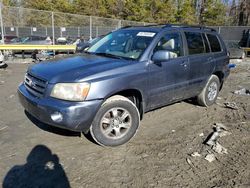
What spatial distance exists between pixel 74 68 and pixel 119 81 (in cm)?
71

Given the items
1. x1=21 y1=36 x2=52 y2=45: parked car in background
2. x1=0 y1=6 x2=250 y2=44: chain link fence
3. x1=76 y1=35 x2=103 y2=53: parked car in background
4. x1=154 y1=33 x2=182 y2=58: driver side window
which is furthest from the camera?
x1=0 y1=6 x2=250 y2=44: chain link fence

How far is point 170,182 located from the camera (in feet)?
→ 10.9

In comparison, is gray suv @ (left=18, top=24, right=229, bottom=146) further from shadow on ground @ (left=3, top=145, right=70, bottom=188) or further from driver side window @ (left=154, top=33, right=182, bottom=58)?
shadow on ground @ (left=3, top=145, right=70, bottom=188)

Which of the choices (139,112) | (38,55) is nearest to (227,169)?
(139,112)

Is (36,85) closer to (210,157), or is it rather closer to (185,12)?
(210,157)

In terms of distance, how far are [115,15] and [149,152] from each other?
123ft

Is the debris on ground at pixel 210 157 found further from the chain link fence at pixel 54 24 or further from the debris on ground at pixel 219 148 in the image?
the chain link fence at pixel 54 24

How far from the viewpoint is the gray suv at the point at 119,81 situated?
3.74m

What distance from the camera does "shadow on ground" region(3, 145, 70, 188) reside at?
Answer: 10.6 ft

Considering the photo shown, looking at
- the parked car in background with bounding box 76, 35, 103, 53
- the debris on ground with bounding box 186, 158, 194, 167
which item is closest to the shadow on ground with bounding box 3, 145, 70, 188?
the debris on ground with bounding box 186, 158, 194, 167

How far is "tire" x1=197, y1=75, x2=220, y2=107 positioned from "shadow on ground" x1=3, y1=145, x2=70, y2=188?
370cm

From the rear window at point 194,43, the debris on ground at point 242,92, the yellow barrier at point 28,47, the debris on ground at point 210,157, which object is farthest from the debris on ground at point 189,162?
the yellow barrier at point 28,47

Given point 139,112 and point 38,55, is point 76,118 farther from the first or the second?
point 38,55

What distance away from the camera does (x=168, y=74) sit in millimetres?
4809
